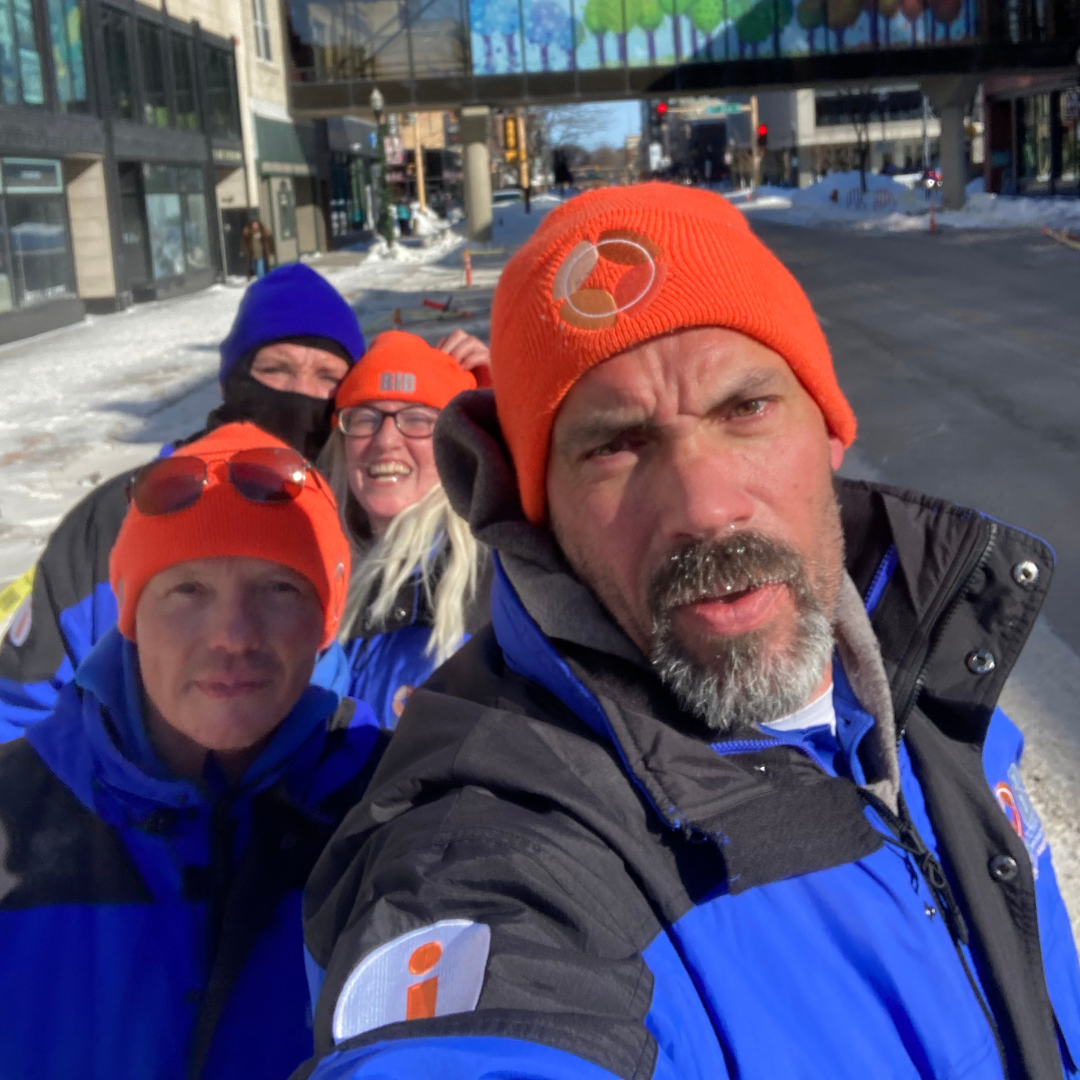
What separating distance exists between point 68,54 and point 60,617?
20674 millimetres

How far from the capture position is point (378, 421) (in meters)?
3.38

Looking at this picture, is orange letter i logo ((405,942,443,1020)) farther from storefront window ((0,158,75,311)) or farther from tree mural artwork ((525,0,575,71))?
tree mural artwork ((525,0,575,71))

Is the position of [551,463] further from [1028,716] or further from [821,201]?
[821,201]

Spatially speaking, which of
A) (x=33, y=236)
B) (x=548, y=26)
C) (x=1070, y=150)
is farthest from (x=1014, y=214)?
(x=33, y=236)

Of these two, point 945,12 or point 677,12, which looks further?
point 945,12

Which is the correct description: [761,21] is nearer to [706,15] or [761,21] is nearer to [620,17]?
[706,15]

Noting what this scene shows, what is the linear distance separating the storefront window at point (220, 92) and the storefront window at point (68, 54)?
22.5 ft

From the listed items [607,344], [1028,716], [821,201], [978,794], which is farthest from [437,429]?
[821,201]

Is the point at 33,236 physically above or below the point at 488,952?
above

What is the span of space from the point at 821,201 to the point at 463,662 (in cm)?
5814

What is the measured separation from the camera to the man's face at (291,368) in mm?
3738

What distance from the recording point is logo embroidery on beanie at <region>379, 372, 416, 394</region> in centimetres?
338

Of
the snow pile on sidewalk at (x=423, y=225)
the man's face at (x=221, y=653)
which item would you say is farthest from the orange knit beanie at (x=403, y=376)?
the snow pile on sidewalk at (x=423, y=225)

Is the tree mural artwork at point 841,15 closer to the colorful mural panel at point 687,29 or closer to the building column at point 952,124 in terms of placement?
the colorful mural panel at point 687,29
